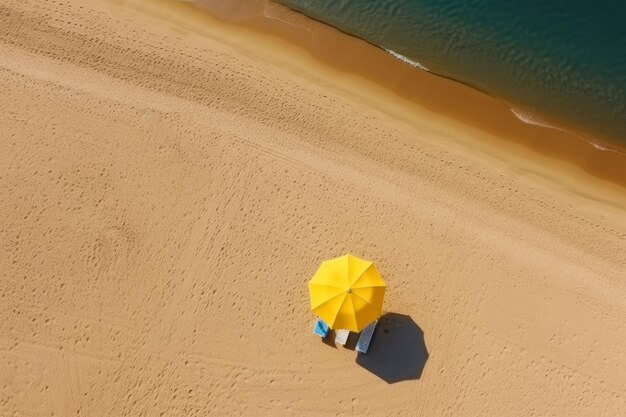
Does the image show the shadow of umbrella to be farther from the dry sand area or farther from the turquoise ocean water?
the turquoise ocean water

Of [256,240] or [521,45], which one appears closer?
[256,240]

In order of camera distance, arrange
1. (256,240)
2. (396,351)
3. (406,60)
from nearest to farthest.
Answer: (396,351) → (256,240) → (406,60)

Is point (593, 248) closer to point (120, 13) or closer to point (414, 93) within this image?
point (414, 93)

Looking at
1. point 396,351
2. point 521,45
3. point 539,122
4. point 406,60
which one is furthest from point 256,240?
point 521,45

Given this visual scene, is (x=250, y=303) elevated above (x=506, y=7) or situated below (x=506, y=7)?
below

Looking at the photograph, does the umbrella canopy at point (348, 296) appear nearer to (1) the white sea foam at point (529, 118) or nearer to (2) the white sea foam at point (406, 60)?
(2) the white sea foam at point (406, 60)

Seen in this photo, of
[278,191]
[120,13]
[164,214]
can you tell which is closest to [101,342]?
[164,214]

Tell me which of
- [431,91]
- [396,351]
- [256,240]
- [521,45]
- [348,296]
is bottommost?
[396,351]

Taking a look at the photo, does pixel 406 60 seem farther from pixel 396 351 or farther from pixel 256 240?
pixel 396 351
